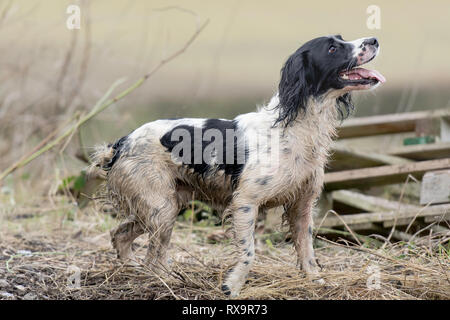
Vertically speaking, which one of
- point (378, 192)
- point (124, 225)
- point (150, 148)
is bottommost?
point (378, 192)

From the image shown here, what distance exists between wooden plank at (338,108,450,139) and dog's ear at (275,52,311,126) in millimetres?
2360

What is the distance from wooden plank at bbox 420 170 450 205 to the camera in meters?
4.72

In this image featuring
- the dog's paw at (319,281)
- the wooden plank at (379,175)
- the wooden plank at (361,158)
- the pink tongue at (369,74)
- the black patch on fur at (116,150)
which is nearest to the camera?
the pink tongue at (369,74)

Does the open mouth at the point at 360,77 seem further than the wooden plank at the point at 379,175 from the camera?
No

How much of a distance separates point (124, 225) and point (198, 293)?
893mm

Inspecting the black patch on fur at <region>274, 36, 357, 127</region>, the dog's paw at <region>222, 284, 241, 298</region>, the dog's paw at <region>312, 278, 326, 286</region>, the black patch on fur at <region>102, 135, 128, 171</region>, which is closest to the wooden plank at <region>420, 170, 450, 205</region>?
the dog's paw at <region>312, 278, 326, 286</region>

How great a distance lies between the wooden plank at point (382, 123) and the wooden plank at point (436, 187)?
136cm

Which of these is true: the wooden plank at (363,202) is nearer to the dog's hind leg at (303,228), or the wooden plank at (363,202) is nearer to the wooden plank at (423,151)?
the wooden plank at (423,151)

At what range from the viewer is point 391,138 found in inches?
270

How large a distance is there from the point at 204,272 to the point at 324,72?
145 cm

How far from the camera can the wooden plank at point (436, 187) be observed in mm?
4719

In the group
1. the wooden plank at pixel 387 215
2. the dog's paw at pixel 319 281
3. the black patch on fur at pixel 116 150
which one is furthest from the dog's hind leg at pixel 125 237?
the wooden plank at pixel 387 215

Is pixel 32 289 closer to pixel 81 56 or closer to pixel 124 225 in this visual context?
pixel 124 225

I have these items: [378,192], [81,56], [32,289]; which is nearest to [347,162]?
[378,192]
